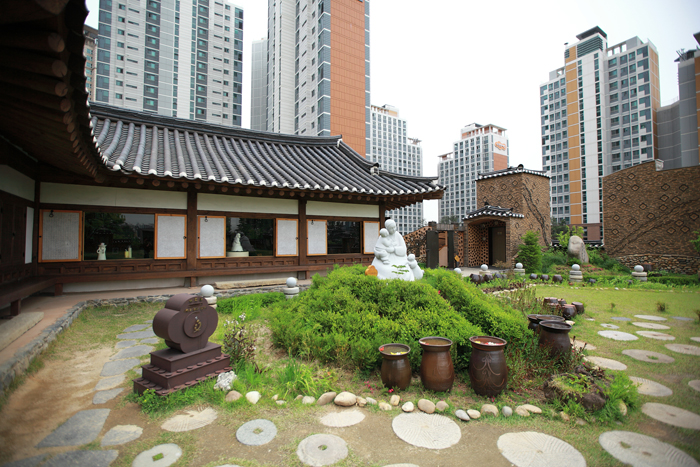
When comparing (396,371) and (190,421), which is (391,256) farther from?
(190,421)

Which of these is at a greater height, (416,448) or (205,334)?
(205,334)

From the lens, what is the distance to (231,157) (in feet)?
33.6

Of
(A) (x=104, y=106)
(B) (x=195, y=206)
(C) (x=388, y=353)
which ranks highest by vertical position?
(A) (x=104, y=106)

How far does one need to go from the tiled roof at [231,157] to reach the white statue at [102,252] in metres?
2.29

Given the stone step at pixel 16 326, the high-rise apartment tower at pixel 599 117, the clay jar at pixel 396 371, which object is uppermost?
the high-rise apartment tower at pixel 599 117

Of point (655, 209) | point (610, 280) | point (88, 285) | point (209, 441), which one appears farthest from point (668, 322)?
point (88, 285)

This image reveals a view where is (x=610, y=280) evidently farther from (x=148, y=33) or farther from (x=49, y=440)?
(x=148, y=33)

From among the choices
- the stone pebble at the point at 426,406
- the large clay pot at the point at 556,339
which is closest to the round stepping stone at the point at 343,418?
the stone pebble at the point at 426,406

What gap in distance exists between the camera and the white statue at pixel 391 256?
22.7ft

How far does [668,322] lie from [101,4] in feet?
207

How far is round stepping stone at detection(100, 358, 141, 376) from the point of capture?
4.12m

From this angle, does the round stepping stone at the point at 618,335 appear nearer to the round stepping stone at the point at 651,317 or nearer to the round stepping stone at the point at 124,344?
the round stepping stone at the point at 651,317

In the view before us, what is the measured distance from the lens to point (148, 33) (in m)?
45.6

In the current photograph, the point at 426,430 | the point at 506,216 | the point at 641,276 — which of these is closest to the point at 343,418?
the point at 426,430
